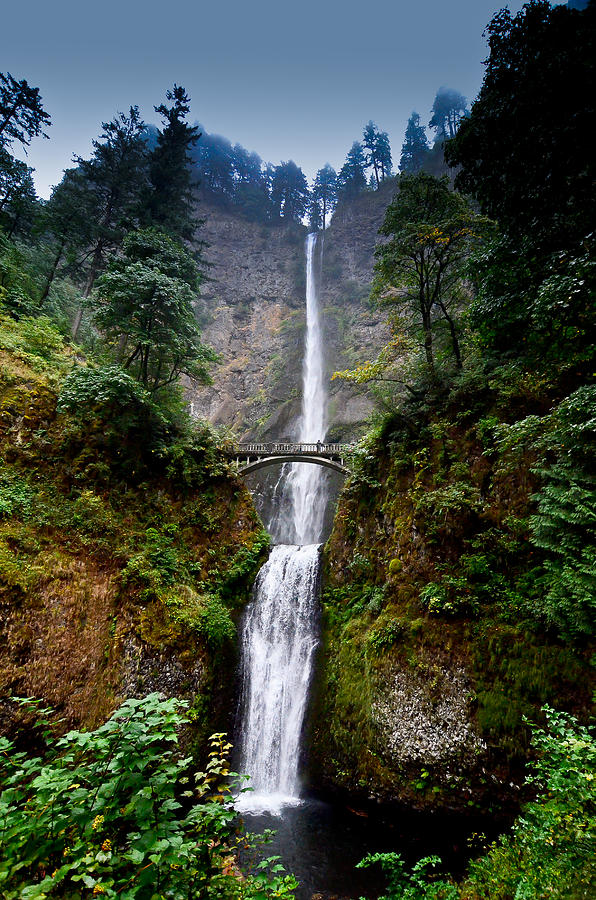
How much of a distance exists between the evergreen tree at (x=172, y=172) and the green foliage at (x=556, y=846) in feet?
64.7

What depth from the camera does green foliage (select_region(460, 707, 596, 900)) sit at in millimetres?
3105

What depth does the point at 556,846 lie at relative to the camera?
360 cm

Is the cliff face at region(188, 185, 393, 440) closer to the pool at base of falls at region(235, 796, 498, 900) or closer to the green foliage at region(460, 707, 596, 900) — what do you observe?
the pool at base of falls at region(235, 796, 498, 900)

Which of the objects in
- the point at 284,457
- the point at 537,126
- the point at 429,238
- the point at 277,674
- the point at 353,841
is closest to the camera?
the point at 537,126

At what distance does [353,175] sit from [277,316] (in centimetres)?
2243

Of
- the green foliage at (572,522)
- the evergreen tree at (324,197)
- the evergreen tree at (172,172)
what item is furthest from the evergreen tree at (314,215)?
the green foliage at (572,522)

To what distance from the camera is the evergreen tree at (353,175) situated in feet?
143

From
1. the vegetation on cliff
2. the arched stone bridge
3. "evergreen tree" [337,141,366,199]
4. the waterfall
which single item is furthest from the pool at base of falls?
"evergreen tree" [337,141,366,199]

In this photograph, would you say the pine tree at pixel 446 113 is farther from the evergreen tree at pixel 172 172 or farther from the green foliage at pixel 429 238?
the green foliage at pixel 429 238

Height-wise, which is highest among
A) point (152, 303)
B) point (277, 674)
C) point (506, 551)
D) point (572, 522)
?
point (152, 303)

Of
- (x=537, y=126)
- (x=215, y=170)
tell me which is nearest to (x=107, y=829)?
(x=537, y=126)

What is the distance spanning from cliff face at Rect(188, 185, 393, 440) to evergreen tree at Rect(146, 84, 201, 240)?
1614 centimetres

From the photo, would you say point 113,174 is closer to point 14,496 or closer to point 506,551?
point 14,496

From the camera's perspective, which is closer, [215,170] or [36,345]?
[36,345]
